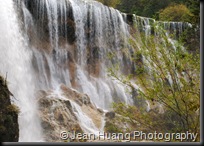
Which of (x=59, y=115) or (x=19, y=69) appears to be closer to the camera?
(x=59, y=115)

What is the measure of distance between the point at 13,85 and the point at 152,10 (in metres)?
24.4

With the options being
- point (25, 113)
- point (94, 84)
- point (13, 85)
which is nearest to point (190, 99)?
point (25, 113)

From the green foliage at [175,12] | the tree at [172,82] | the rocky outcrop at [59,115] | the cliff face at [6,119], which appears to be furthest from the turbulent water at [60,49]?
the green foliage at [175,12]

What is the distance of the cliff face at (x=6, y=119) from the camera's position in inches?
296

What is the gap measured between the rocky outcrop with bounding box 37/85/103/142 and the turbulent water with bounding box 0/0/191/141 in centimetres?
29

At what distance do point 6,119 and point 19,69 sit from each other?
6812 mm

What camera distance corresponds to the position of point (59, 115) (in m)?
12.6

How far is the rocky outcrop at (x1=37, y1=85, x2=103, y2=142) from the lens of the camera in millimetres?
11884

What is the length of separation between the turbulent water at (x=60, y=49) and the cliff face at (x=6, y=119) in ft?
11.1

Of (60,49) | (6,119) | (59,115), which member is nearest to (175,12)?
(60,49)

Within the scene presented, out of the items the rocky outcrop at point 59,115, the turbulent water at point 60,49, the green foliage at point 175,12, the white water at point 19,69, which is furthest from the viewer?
the green foliage at point 175,12

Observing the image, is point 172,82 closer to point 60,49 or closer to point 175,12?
point 60,49

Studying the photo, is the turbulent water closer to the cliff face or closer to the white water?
the white water

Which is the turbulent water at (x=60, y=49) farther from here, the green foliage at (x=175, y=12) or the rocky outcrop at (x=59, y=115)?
the green foliage at (x=175, y=12)
